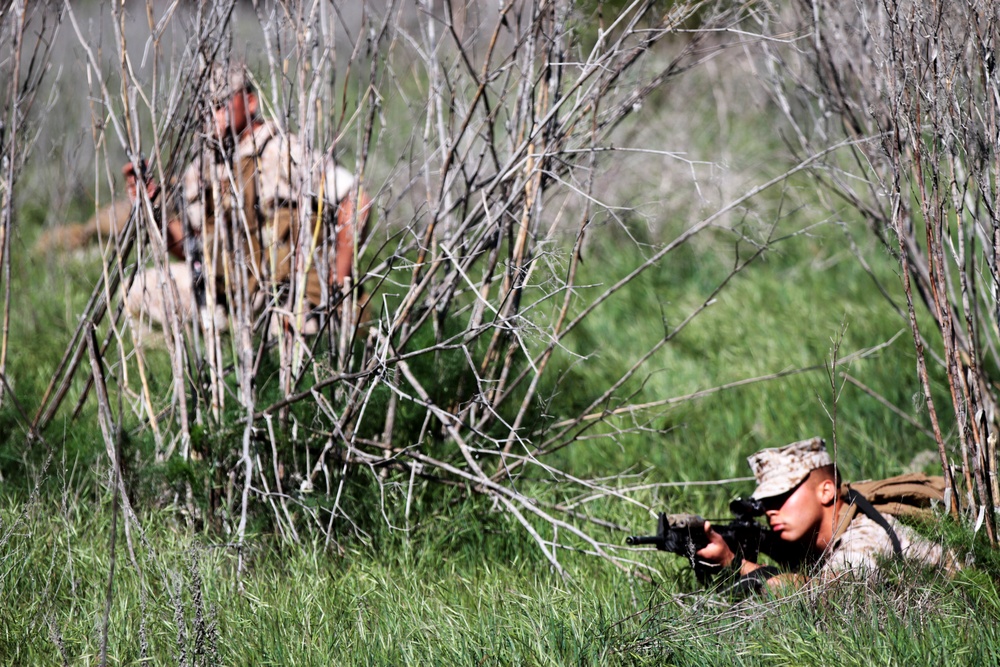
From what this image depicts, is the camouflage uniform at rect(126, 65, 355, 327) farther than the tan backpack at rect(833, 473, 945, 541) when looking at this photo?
Yes

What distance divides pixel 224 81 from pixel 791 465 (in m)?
2.13

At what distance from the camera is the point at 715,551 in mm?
2625

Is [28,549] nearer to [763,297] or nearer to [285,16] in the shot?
[285,16]

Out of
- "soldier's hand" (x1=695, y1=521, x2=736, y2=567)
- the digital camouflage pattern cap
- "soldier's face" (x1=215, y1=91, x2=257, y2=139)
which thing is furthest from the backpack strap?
"soldier's face" (x1=215, y1=91, x2=257, y2=139)

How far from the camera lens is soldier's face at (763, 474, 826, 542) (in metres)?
2.64

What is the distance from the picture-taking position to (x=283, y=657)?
2.36 m

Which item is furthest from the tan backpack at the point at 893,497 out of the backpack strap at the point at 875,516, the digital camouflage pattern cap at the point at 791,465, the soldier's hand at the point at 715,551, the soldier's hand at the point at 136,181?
the soldier's hand at the point at 136,181

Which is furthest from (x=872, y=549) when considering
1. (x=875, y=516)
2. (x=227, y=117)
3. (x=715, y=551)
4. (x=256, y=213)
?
(x=227, y=117)

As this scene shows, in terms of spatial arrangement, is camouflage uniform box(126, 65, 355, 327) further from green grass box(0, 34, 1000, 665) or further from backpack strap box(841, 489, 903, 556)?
backpack strap box(841, 489, 903, 556)

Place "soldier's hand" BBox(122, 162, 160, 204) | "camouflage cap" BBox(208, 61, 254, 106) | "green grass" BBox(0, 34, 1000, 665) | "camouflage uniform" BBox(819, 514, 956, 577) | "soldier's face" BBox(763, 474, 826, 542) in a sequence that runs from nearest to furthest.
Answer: "green grass" BBox(0, 34, 1000, 665), "camouflage uniform" BBox(819, 514, 956, 577), "soldier's face" BBox(763, 474, 826, 542), "soldier's hand" BBox(122, 162, 160, 204), "camouflage cap" BBox(208, 61, 254, 106)

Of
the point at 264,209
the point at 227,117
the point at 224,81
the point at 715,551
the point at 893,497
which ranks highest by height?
the point at 224,81

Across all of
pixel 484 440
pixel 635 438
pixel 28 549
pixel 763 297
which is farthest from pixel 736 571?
pixel 763 297

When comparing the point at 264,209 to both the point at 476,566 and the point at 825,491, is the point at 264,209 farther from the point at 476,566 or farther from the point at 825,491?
the point at 825,491

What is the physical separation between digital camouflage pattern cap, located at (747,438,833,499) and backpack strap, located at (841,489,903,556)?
0.12m
